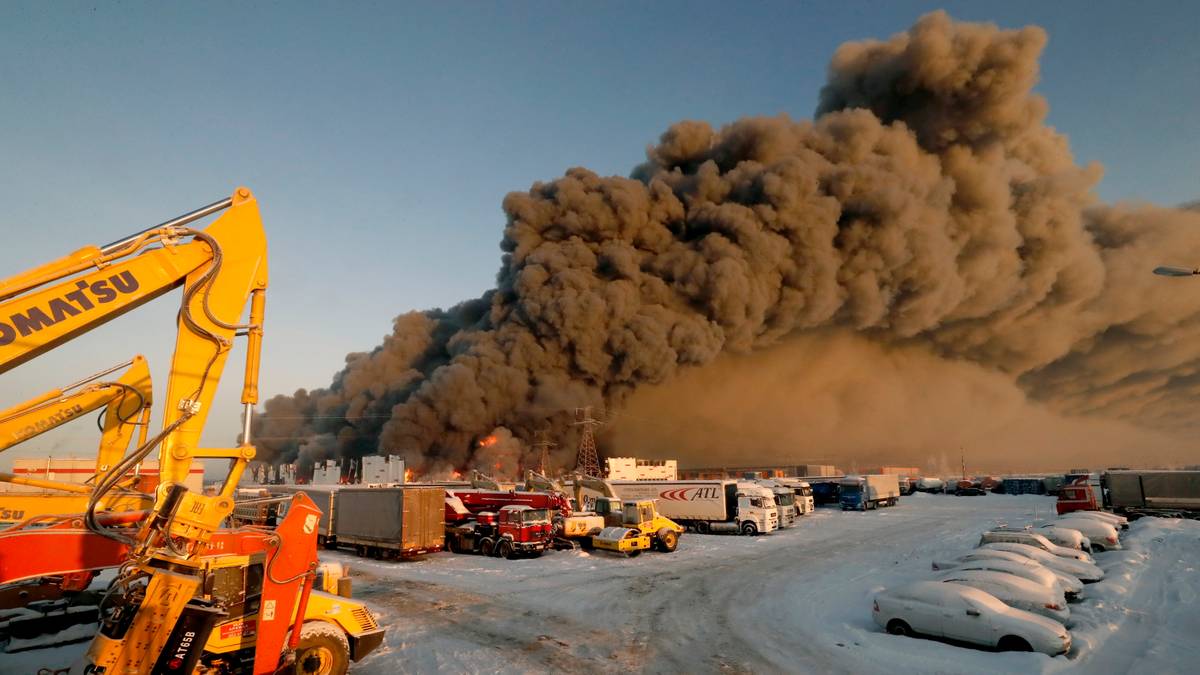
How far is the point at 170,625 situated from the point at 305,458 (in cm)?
7429

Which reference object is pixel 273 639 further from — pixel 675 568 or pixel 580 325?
pixel 580 325

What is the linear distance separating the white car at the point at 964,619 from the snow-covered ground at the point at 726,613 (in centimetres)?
25

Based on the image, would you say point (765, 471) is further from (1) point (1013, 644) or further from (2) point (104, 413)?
(2) point (104, 413)

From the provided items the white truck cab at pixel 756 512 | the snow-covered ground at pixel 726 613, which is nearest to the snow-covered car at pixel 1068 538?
the snow-covered ground at pixel 726 613

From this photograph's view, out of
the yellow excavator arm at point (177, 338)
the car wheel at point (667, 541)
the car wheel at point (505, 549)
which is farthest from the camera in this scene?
the car wheel at point (667, 541)

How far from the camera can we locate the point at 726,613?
44.2 ft

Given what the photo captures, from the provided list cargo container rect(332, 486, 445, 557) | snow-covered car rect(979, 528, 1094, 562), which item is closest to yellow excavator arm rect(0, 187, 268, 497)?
cargo container rect(332, 486, 445, 557)

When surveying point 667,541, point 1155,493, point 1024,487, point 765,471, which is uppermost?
point 1155,493

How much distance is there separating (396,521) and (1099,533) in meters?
25.4

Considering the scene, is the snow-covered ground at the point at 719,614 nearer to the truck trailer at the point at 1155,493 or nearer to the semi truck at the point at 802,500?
the truck trailer at the point at 1155,493

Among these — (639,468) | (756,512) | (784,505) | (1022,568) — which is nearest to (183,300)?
(1022,568)

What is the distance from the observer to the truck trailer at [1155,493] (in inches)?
1261

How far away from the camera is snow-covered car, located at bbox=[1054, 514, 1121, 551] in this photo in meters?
20.3

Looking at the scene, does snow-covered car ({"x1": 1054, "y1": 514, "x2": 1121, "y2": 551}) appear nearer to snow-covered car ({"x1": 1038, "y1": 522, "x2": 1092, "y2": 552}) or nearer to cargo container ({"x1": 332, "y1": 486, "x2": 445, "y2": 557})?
snow-covered car ({"x1": 1038, "y1": 522, "x2": 1092, "y2": 552})
